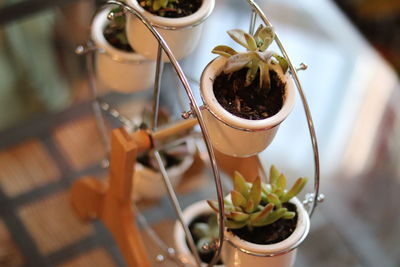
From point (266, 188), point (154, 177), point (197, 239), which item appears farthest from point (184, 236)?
point (266, 188)

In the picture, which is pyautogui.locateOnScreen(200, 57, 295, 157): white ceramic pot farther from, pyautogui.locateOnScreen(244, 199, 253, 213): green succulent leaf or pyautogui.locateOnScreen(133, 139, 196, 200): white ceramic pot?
pyautogui.locateOnScreen(133, 139, 196, 200): white ceramic pot

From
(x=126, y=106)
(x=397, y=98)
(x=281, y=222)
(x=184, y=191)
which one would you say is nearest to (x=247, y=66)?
(x=281, y=222)

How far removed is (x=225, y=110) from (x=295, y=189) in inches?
6.1

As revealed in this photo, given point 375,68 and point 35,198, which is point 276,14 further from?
point 35,198

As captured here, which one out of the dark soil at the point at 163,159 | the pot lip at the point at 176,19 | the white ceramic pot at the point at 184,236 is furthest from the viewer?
the dark soil at the point at 163,159

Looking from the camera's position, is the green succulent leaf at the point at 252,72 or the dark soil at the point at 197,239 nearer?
the green succulent leaf at the point at 252,72

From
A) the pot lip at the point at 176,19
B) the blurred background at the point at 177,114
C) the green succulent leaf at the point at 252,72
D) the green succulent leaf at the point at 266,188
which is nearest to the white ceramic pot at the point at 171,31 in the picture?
the pot lip at the point at 176,19

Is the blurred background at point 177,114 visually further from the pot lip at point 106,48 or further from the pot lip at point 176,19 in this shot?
the pot lip at point 176,19

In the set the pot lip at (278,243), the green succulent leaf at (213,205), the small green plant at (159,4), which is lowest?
the pot lip at (278,243)

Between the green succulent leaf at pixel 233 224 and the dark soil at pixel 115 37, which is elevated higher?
the dark soil at pixel 115 37

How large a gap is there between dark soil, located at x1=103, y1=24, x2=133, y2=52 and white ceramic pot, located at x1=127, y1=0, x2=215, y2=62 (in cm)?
15

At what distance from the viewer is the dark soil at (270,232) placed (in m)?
0.77

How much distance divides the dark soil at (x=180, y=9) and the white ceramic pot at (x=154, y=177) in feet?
1.06

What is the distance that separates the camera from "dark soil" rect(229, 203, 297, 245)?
768mm
